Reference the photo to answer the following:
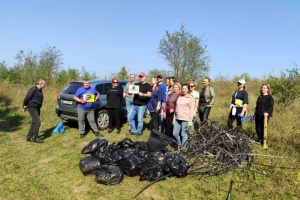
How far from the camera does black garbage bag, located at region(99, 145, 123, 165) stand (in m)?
4.76

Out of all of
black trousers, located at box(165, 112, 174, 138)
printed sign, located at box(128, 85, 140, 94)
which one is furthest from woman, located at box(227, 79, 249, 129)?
printed sign, located at box(128, 85, 140, 94)

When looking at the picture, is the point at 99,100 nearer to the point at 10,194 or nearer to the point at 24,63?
the point at 10,194

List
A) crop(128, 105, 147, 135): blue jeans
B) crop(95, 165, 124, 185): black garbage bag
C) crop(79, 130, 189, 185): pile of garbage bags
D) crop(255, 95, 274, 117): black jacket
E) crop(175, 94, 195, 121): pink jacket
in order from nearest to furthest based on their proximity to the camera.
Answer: crop(95, 165, 124, 185): black garbage bag
crop(79, 130, 189, 185): pile of garbage bags
crop(175, 94, 195, 121): pink jacket
crop(255, 95, 274, 117): black jacket
crop(128, 105, 147, 135): blue jeans

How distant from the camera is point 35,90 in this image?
6570 mm

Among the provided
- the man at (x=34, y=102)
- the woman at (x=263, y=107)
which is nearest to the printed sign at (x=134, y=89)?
the man at (x=34, y=102)

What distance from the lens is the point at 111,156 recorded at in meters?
4.87

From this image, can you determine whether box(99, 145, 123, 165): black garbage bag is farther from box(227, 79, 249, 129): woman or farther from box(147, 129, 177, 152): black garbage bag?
box(227, 79, 249, 129): woman

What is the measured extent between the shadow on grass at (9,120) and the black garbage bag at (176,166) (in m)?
6.28

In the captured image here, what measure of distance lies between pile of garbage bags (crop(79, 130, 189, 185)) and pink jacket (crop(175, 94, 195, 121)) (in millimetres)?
1132

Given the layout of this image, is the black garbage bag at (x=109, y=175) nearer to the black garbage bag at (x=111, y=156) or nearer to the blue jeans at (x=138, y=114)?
the black garbage bag at (x=111, y=156)

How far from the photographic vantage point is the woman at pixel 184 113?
19.3 feet

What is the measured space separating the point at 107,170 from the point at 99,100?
377cm

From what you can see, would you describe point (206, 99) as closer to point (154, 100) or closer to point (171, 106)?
point (171, 106)

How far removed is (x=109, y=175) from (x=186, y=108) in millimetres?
2538
